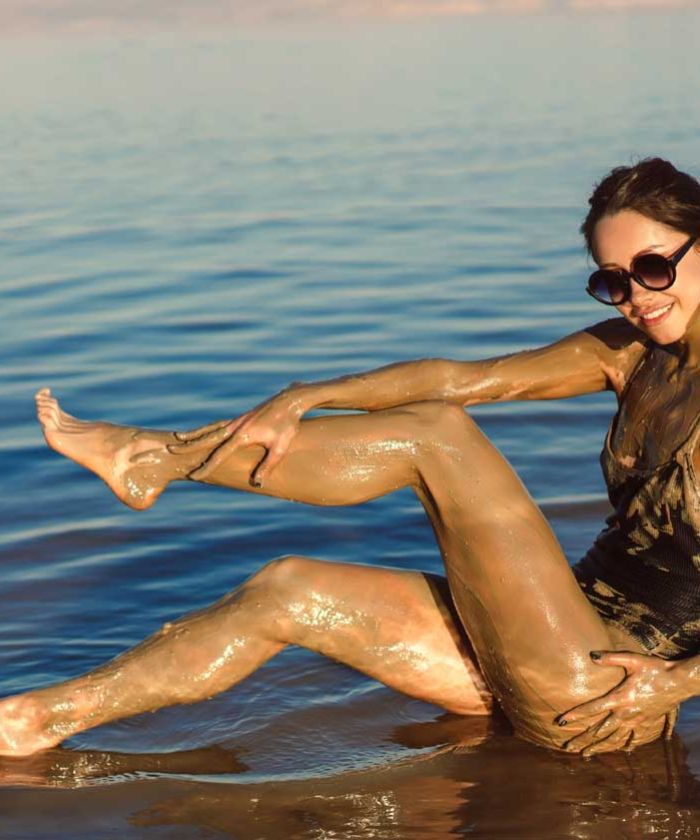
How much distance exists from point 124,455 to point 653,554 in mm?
1456

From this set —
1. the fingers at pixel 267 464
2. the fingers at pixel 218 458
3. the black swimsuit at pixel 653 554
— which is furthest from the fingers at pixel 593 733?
the fingers at pixel 218 458

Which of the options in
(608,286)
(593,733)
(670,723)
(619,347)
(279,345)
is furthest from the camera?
(279,345)

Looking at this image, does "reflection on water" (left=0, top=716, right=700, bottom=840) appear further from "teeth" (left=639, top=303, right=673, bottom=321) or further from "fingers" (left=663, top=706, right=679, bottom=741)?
"teeth" (left=639, top=303, right=673, bottom=321)

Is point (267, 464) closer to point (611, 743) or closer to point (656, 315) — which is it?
point (656, 315)

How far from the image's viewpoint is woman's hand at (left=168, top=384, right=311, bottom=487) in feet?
14.3

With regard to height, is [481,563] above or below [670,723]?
above

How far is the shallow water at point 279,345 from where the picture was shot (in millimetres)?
4379

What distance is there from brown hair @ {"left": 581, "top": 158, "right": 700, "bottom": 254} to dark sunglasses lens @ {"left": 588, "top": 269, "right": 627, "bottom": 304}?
0.16 metres

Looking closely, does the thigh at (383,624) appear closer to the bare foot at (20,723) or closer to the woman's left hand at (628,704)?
the woman's left hand at (628,704)

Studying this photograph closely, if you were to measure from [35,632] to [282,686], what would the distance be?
947 mm

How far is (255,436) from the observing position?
14.3 ft

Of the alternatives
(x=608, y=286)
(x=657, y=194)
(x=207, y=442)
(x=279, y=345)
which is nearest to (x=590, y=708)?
(x=608, y=286)

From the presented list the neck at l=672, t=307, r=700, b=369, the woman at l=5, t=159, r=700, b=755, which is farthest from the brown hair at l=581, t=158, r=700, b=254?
the neck at l=672, t=307, r=700, b=369

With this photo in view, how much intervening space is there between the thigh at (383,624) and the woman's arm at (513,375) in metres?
0.52
